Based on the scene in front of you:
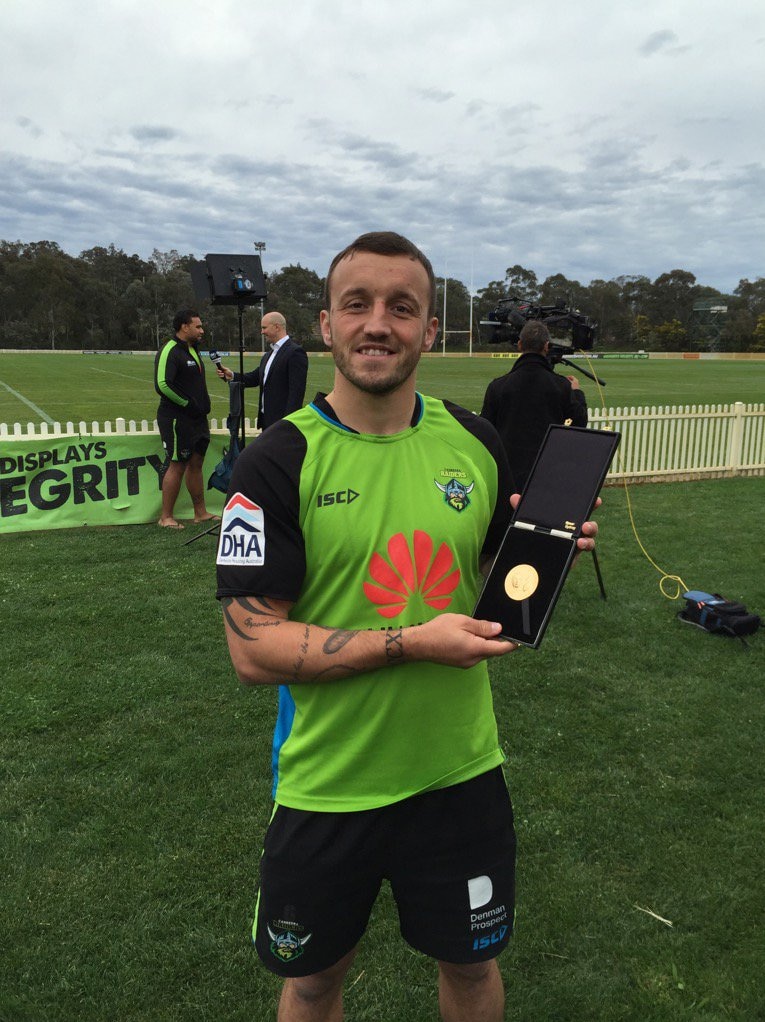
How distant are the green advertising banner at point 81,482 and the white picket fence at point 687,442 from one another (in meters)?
2.86

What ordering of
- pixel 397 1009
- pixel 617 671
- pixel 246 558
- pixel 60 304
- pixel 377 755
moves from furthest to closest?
pixel 60 304 → pixel 617 671 → pixel 397 1009 → pixel 377 755 → pixel 246 558

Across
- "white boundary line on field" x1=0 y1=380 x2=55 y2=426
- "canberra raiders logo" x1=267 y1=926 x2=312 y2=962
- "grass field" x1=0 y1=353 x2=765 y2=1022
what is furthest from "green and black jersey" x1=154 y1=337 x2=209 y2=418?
"white boundary line on field" x1=0 y1=380 x2=55 y2=426

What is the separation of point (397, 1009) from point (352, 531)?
70.9 inches

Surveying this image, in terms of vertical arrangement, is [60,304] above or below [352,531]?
above

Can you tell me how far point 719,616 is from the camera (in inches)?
213

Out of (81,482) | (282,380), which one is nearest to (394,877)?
(282,380)

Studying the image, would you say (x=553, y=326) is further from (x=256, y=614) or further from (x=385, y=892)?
(x=256, y=614)

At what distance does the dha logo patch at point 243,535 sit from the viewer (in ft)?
5.20

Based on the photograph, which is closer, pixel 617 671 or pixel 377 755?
pixel 377 755

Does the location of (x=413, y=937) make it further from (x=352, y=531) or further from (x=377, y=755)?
(x=352, y=531)

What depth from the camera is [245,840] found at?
3.22m

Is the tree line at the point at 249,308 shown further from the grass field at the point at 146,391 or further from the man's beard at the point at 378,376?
the man's beard at the point at 378,376

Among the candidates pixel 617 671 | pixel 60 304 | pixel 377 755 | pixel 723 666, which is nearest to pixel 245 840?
pixel 377 755

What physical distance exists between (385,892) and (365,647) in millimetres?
1925
